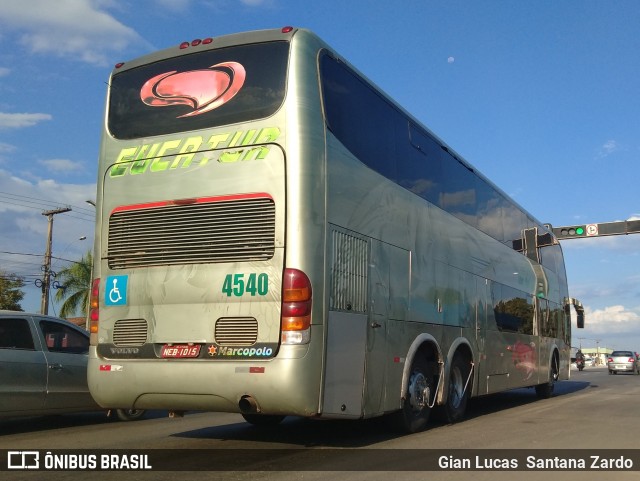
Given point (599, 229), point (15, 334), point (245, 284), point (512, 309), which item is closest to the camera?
point (245, 284)

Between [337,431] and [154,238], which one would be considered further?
[337,431]

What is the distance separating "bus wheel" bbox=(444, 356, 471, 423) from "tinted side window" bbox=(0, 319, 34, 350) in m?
6.04

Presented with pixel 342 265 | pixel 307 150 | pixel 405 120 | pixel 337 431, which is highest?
pixel 405 120

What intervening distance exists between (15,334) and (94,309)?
234 centimetres

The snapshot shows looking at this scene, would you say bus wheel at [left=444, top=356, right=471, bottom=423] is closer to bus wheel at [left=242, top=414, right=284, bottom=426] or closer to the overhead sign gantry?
bus wheel at [left=242, top=414, right=284, bottom=426]

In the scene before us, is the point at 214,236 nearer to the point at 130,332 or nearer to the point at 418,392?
the point at 130,332

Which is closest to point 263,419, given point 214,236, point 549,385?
point 214,236

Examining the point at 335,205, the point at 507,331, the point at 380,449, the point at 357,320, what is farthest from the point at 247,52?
the point at 507,331

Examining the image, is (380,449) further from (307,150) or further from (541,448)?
(307,150)

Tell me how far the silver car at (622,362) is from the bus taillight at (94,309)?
3816 centimetres

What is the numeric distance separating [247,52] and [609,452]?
20.1ft

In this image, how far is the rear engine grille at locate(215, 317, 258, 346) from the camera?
656cm

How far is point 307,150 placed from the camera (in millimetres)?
6762

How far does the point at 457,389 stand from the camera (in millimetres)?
10328
